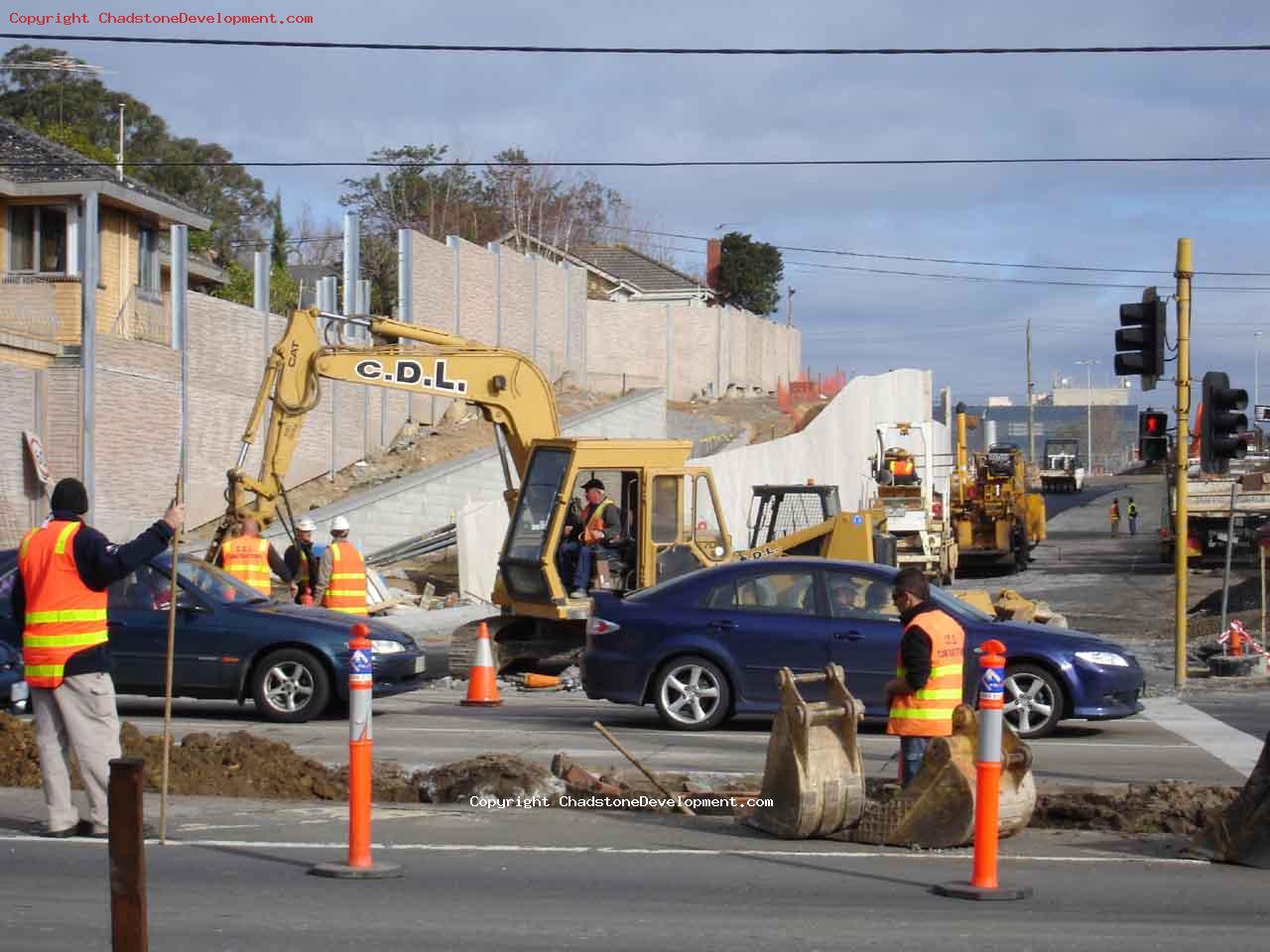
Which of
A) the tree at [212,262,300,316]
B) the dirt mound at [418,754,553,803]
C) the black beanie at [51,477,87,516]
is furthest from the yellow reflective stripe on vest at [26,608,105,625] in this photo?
the tree at [212,262,300,316]

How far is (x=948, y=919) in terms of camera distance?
283 inches

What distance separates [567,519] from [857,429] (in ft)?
110

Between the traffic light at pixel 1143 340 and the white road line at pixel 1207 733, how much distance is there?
357 cm

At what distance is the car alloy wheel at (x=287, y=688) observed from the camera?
14.4m

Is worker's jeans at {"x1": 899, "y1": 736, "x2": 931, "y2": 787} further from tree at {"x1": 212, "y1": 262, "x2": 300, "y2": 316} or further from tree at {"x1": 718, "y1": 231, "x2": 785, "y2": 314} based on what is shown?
tree at {"x1": 718, "y1": 231, "x2": 785, "y2": 314}

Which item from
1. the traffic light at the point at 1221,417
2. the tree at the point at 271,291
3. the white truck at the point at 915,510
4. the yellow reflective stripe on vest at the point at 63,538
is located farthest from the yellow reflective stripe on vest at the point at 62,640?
the tree at the point at 271,291

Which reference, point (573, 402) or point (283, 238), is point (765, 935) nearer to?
point (573, 402)

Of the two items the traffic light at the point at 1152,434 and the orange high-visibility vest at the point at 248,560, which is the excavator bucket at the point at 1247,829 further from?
the orange high-visibility vest at the point at 248,560

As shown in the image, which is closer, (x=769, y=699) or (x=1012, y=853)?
(x=1012, y=853)

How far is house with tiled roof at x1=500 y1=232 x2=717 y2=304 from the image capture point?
243 ft

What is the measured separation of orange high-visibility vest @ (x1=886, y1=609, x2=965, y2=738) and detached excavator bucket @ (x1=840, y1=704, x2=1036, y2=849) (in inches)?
14.5

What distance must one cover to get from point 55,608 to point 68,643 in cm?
19

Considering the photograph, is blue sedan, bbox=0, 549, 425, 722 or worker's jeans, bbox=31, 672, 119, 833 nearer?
worker's jeans, bbox=31, 672, 119, 833

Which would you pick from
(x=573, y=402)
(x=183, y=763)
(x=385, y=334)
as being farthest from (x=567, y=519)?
(x=573, y=402)
